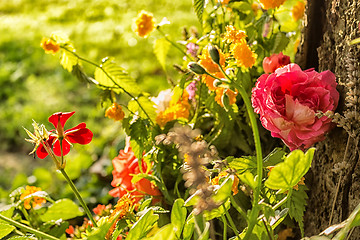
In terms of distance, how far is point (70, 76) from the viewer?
12.8 ft

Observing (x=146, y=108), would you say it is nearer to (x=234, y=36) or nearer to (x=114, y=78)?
(x=114, y=78)

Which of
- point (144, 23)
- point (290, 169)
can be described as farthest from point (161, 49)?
point (290, 169)

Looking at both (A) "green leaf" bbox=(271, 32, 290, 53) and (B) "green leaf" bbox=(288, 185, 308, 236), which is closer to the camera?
(B) "green leaf" bbox=(288, 185, 308, 236)

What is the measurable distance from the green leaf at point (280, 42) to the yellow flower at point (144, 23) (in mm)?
339

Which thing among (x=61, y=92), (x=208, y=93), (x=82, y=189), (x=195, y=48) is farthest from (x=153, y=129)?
(x=61, y=92)

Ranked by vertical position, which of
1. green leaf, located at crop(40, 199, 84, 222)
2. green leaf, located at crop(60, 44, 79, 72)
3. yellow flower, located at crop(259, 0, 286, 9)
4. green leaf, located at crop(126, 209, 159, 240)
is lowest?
green leaf, located at crop(40, 199, 84, 222)

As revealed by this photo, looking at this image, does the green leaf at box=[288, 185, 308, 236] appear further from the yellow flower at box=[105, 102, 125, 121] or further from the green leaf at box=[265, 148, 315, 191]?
the yellow flower at box=[105, 102, 125, 121]

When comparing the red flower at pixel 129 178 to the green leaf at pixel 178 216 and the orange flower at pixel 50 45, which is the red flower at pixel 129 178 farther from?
the green leaf at pixel 178 216

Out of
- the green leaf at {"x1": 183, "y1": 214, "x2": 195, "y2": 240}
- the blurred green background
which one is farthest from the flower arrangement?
the blurred green background

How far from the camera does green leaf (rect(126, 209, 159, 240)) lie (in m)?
0.82

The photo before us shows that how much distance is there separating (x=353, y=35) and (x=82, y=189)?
157 centimetres

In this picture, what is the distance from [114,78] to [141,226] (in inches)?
23.5

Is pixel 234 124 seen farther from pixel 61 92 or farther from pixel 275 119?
pixel 61 92

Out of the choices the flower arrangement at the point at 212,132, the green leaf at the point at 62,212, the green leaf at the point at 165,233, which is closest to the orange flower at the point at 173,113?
the flower arrangement at the point at 212,132
